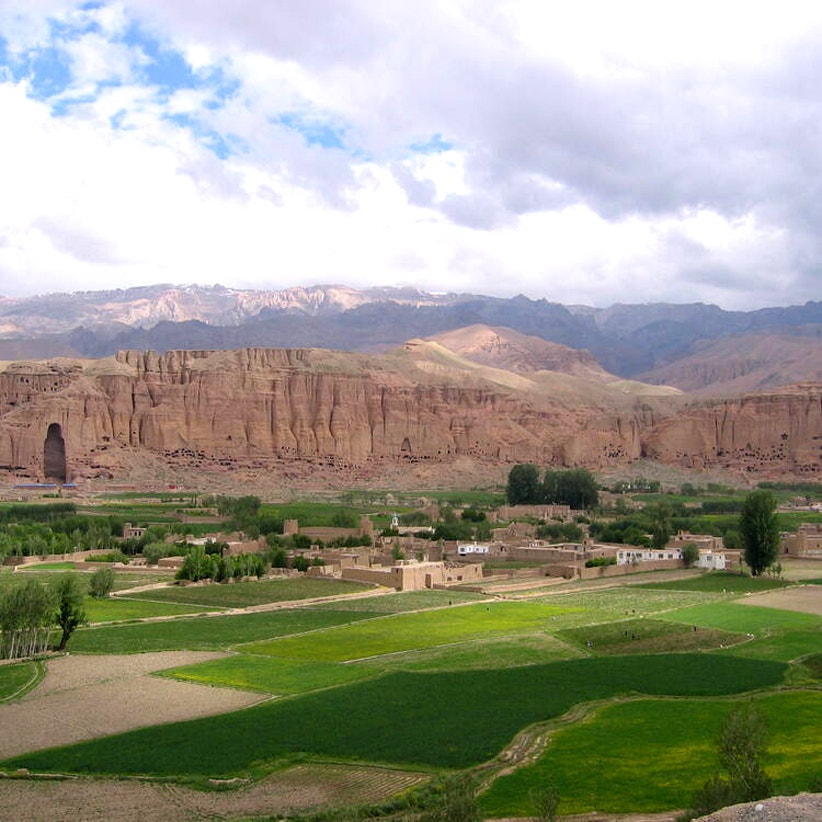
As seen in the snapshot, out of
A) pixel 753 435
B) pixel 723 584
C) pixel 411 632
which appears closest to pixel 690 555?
pixel 723 584

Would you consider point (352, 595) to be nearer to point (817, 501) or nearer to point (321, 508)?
point (321, 508)

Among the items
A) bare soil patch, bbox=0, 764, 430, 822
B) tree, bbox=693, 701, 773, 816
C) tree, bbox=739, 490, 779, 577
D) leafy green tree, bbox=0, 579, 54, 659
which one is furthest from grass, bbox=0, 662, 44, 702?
tree, bbox=739, 490, 779, 577

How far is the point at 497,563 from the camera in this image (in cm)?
6444

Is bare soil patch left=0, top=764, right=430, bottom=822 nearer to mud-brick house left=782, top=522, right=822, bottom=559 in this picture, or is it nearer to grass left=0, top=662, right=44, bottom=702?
grass left=0, top=662, right=44, bottom=702

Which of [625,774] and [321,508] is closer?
[625,774]

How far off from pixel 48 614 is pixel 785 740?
2434 cm

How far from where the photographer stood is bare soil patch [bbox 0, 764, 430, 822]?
782 inches

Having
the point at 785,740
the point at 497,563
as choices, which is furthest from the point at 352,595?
the point at 785,740

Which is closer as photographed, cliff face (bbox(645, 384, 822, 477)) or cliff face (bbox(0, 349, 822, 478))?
cliff face (bbox(0, 349, 822, 478))

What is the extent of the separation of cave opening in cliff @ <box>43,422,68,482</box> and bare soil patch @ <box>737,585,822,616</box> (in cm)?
→ 8511

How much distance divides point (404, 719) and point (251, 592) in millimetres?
27964

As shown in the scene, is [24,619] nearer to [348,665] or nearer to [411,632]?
[348,665]

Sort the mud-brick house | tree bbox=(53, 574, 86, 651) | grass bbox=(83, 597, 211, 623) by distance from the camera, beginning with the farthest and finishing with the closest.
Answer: the mud-brick house, grass bbox=(83, 597, 211, 623), tree bbox=(53, 574, 86, 651)

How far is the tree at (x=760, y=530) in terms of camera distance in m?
58.1
